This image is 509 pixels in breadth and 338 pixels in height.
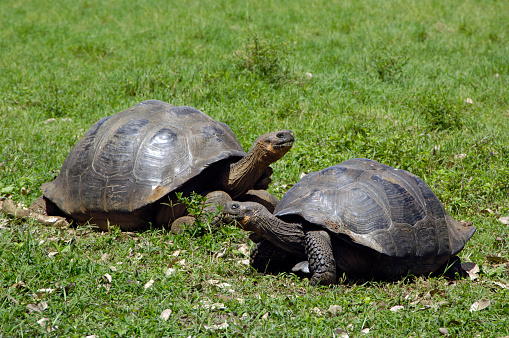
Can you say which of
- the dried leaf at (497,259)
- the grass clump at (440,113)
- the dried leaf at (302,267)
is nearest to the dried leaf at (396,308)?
the dried leaf at (302,267)

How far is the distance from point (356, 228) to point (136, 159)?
90.9 inches

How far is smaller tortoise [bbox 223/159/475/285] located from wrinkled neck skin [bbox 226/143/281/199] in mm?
666

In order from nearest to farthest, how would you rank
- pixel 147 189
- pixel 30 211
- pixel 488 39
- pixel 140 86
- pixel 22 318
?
1. pixel 22 318
2. pixel 147 189
3. pixel 30 211
4. pixel 140 86
5. pixel 488 39

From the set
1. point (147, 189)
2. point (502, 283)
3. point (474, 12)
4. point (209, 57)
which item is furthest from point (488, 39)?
point (147, 189)

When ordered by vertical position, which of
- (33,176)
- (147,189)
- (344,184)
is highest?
(344,184)

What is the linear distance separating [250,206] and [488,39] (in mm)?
8934

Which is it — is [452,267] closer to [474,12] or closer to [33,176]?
[33,176]

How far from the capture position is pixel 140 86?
28.2 ft

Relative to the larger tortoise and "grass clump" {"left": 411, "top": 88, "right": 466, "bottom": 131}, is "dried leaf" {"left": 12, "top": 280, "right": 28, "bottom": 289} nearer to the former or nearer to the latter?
the larger tortoise

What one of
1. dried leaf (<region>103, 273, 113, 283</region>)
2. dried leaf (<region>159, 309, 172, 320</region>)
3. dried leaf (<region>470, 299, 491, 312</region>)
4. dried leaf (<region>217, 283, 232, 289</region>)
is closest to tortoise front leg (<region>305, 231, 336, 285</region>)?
dried leaf (<region>217, 283, 232, 289</region>)

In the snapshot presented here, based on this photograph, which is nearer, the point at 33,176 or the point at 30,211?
the point at 30,211

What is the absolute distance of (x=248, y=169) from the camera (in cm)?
501

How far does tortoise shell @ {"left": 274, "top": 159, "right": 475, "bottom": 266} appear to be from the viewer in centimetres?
391

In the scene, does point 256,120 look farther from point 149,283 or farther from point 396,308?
point 396,308
